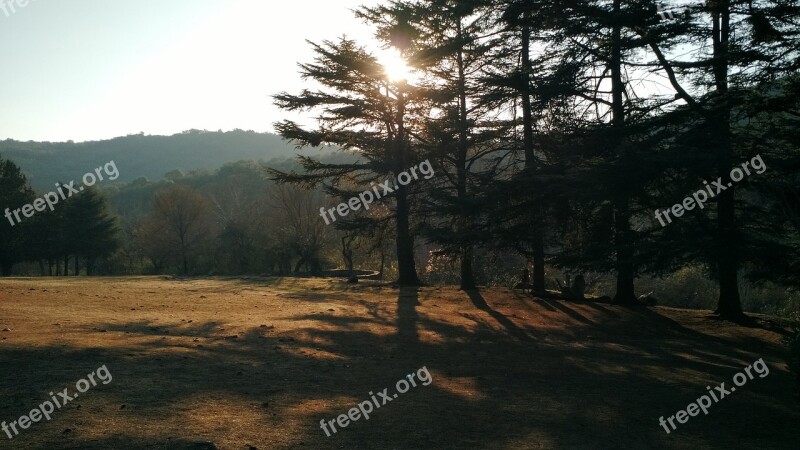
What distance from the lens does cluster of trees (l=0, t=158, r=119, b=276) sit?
4738cm

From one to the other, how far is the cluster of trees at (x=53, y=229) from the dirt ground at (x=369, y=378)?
34.4 metres

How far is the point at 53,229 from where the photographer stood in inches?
2025

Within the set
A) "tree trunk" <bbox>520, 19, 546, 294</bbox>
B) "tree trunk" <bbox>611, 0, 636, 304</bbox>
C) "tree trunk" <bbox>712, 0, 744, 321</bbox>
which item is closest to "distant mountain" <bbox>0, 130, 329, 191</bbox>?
"tree trunk" <bbox>520, 19, 546, 294</bbox>

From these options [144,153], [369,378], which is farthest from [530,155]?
[144,153]

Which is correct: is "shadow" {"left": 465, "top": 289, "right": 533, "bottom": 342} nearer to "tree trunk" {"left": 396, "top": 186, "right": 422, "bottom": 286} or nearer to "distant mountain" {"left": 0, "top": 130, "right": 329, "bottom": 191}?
"tree trunk" {"left": 396, "top": 186, "right": 422, "bottom": 286}

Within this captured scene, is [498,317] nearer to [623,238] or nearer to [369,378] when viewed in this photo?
[623,238]

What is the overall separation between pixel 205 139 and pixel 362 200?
432 feet

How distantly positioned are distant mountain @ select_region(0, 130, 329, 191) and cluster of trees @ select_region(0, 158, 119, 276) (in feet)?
183

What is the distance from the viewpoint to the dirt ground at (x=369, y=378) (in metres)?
6.94

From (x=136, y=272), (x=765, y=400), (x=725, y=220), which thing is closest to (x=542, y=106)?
(x=725, y=220)

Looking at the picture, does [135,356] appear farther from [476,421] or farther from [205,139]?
[205,139]

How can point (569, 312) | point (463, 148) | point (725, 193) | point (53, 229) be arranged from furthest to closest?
point (53, 229) < point (463, 148) < point (569, 312) < point (725, 193)

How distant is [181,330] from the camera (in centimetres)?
1314

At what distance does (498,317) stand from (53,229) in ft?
151
